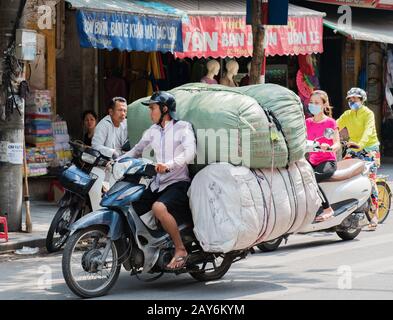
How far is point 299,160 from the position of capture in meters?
9.04

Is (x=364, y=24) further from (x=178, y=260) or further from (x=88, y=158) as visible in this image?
(x=178, y=260)

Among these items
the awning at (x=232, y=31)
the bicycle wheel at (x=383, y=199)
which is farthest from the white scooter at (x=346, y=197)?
the awning at (x=232, y=31)

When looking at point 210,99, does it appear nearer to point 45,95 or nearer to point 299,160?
point 299,160

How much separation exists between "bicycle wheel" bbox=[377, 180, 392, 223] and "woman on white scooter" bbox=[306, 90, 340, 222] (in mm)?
2177

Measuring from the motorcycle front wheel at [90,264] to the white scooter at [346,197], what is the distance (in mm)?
3074

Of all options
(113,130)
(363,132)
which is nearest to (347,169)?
(363,132)

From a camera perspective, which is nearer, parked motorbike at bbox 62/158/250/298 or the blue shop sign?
parked motorbike at bbox 62/158/250/298

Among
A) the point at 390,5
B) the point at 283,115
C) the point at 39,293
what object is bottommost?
the point at 39,293

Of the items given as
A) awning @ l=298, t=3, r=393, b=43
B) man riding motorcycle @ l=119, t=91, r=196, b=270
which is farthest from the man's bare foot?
awning @ l=298, t=3, r=393, b=43

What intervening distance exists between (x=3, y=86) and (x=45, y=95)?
348 cm

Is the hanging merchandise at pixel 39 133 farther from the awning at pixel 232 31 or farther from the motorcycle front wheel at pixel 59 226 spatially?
the motorcycle front wheel at pixel 59 226

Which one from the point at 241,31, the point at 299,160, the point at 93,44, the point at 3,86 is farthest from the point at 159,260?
the point at 241,31

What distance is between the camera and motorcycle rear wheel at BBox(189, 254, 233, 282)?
8.79 meters

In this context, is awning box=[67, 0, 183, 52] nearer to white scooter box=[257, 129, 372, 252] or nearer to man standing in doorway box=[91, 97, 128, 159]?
man standing in doorway box=[91, 97, 128, 159]
